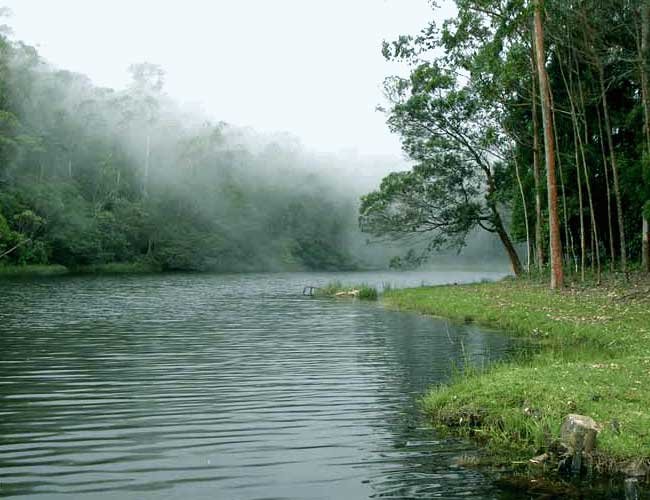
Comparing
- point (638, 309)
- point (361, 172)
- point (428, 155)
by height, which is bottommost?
point (638, 309)

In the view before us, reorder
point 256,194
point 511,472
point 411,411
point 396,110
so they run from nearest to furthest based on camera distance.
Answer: point 511,472 < point 411,411 < point 396,110 < point 256,194

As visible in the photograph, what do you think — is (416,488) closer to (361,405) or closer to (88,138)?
(361,405)

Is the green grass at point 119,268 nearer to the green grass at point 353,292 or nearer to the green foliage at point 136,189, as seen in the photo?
the green foliage at point 136,189

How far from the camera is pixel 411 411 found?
12742mm

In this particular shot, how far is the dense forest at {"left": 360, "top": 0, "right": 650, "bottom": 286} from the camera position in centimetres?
2995

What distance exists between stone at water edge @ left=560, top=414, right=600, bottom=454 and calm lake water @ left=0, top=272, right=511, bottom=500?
55.7 inches

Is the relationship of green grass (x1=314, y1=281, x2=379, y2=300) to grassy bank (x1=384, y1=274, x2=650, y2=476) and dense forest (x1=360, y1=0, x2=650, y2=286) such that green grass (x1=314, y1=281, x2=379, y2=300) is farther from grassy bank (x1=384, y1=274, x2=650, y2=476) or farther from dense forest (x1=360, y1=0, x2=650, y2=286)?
grassy bank (x1=384, y1=274, x2=650, y2=476)

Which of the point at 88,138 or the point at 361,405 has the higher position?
the point at 88,138

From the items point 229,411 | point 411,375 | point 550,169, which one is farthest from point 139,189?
point 229,411

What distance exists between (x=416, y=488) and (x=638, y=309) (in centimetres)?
1662

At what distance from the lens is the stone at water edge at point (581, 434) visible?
9406mm

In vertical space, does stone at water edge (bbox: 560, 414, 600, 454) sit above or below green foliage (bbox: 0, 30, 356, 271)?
below

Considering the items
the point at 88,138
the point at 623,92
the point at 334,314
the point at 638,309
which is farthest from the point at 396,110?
the point at 88,138

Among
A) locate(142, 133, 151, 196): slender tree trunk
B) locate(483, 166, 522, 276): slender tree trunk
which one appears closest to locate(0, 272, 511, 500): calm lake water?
locate(483, 166, 522, 276): slender tree trunk
